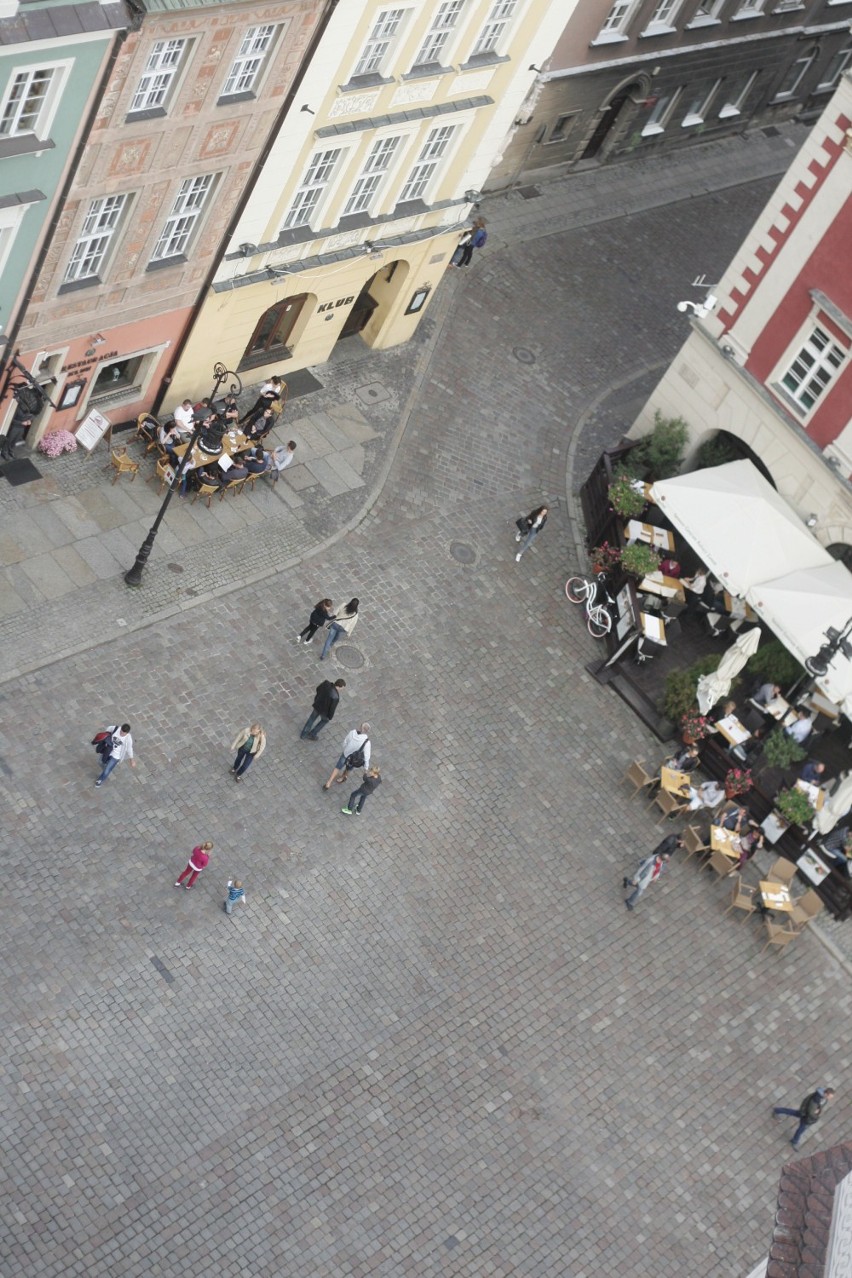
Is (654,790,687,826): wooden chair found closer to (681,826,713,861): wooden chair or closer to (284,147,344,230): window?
(681,826,713,861): wooden chair

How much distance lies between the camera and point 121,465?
38.5 metres

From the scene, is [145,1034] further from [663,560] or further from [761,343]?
[761,343]

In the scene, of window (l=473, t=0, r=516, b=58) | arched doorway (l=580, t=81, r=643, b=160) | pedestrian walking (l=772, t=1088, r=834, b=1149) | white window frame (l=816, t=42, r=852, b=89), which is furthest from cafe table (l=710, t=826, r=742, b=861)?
white window frame (l=816, t=42, r=852, b=89)

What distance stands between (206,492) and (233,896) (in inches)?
404

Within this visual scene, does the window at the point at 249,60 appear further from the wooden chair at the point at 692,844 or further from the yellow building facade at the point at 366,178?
the wooden chair at the point at 692,844

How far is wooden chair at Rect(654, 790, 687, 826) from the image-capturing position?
38500mm

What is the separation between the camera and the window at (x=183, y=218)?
36562mm

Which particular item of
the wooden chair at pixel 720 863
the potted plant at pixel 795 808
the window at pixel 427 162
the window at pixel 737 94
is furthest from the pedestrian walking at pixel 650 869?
the window at pixel 737 94

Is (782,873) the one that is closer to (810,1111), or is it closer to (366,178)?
(810,1111)

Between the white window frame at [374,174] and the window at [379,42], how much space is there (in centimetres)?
183

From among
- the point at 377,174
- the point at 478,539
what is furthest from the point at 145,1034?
the point at 377,174

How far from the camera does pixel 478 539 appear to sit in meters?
42.4

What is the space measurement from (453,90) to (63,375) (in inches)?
409

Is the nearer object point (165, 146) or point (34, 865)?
point (34, 865)
